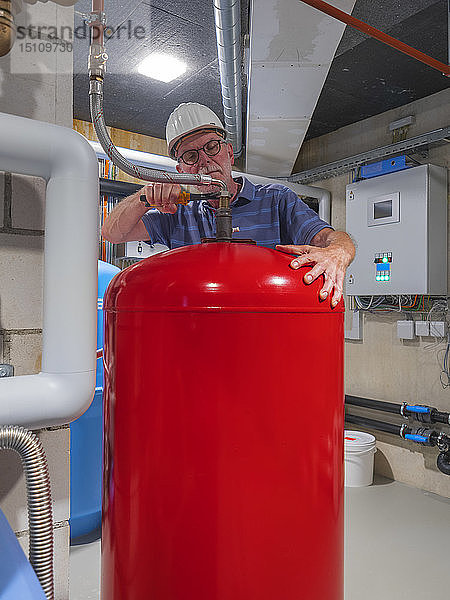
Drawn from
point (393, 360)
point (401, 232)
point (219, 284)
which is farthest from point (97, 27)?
point (393, 360)

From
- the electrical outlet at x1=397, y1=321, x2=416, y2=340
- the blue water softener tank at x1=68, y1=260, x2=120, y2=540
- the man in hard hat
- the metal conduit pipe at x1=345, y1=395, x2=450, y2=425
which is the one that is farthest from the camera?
the electrical outlet at x1=397, y1=321, x2=416, y2=340

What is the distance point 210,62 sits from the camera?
10.2 ft

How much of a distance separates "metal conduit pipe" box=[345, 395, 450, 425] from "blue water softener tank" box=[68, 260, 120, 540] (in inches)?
79.4

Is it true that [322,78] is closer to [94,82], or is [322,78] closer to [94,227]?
[94,82]

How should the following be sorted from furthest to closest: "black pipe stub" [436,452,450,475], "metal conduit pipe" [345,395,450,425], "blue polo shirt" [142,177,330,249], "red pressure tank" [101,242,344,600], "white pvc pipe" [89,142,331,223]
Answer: "metal conduit pipe" [345,395,450,425] → "black pipe stub" [436,452,450,475] → "white pvc pipe" [89,142,331,223] → "blue polo shirt" [142,177,330,249] → "red pressure tank" [101,242,344,600]

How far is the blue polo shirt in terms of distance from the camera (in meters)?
2.01

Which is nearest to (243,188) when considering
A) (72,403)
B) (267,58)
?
(267,58)

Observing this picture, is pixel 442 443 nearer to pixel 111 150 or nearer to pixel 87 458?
pixel 87 458

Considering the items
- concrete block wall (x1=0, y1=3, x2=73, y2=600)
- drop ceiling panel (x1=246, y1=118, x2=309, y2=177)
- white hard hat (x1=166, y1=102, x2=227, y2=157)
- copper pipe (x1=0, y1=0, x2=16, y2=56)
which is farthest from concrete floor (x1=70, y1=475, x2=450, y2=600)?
drop ceiling panel (x1=246, y1=118, x2=309, y2=177)

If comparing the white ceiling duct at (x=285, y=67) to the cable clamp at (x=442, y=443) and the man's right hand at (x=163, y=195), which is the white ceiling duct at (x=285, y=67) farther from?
the cable clamp at (x=442, y=443)

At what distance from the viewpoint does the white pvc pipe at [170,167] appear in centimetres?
272

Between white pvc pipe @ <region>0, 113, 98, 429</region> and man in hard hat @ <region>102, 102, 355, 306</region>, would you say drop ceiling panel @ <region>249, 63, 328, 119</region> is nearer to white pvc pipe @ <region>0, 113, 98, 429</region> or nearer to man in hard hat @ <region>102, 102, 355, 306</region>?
man in hard hat @ <region>102, 102, 355, 306</region>

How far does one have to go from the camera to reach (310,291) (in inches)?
43.8

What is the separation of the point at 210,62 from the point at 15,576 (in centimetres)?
303
